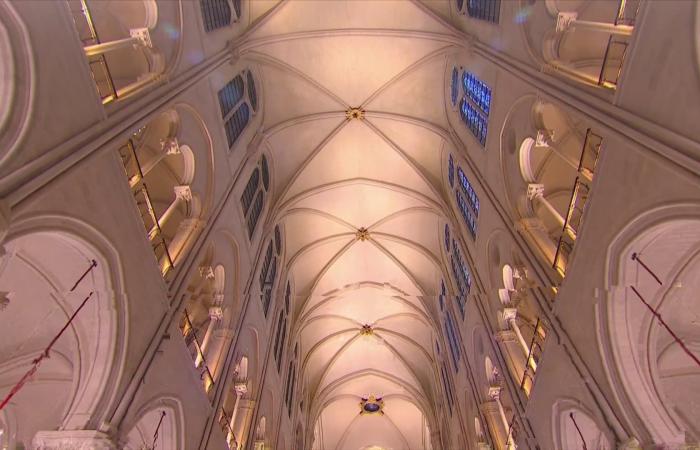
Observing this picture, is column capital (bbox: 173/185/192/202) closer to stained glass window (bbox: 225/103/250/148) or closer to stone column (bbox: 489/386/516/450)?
stained glass window (bbox: 225/103/250/148)

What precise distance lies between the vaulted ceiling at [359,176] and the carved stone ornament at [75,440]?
11307 millimetres

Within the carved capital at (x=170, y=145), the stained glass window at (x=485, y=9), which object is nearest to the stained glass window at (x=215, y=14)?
the carved capital at (x=170, y=145)

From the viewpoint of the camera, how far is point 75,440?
672 cm

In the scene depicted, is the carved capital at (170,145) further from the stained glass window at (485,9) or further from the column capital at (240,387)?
the stained glass window at (485,9)

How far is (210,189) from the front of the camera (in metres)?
12.7

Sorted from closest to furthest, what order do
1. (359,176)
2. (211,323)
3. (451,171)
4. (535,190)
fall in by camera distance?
(535,190) < (211,323) < (451,171) < (359,176)

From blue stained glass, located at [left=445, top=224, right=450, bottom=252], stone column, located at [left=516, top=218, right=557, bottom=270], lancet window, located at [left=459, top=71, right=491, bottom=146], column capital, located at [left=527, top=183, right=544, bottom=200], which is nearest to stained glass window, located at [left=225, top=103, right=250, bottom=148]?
lancet window, located at [left=459, top=71, right=491, bottom=146]

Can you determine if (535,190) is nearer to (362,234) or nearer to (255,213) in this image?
(255,213)

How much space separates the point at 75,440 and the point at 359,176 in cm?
1620

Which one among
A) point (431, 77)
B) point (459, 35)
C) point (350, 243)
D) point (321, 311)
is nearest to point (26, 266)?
point (459, 35)

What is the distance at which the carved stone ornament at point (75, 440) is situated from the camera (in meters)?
6.69

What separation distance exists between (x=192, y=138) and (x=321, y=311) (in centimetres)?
1556

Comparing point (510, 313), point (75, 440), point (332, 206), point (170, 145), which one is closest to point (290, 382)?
point (332, 206)

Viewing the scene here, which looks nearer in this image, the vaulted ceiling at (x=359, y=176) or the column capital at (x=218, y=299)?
the column capital at (x=218, y=299)
